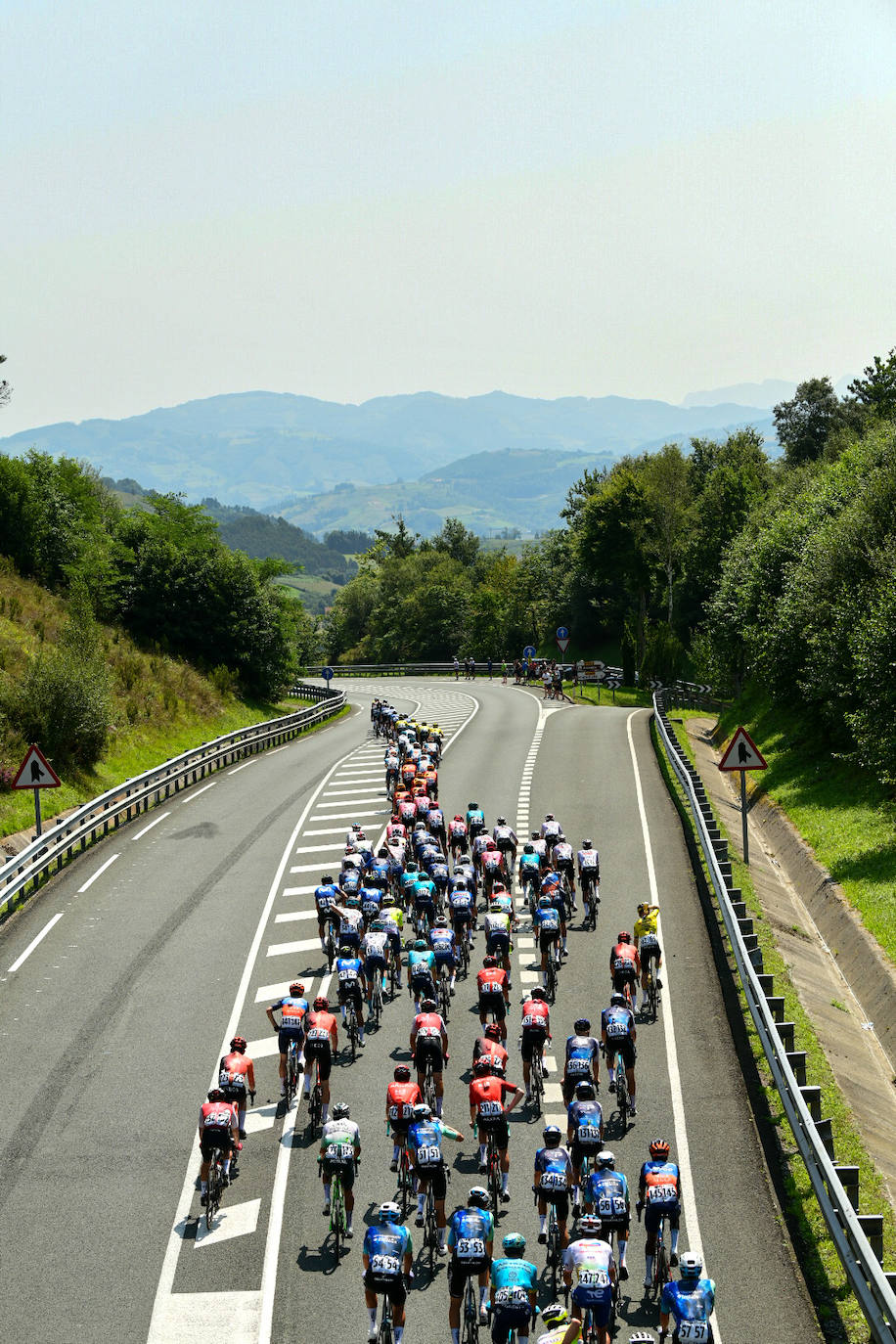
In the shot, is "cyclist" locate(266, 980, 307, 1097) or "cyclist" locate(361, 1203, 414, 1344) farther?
"cyclist" locate(266, 980, 307, 1097)

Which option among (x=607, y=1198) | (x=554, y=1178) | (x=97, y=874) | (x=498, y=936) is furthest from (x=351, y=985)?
(x=97, y=874)

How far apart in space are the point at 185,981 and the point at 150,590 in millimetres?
41973

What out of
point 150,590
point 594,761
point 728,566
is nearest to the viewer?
point 594,761

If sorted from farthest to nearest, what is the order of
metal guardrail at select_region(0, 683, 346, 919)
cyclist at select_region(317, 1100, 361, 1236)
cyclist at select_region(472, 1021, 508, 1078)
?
metal guardrail at select_region(0, 683, 346, 919) → cyclist at select_region(472, 1021, 508, 1078) → cyclist at select_region(317, 1100, 361, 1236)

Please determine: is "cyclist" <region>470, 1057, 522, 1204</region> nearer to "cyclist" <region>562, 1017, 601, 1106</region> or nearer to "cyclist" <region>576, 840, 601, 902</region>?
"cyclist" <region>562, 1017, 601, 1106</region>

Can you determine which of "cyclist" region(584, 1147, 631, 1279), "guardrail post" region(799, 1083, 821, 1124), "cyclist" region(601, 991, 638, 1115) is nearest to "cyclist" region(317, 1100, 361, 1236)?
"cyclist" region(584, 1147, 631, 1279)

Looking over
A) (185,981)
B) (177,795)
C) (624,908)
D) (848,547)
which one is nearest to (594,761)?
(848,547)

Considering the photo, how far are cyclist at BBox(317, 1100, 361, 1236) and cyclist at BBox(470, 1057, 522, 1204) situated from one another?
4.95ft

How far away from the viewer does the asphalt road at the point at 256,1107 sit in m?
11.6

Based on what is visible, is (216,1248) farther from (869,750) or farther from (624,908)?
(869,750)

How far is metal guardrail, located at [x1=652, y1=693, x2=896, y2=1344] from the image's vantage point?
9.91 meters

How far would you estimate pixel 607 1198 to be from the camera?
11.4 metres

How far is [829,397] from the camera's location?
332ft

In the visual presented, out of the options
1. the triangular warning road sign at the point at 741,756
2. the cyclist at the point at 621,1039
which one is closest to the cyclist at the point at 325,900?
the cyclist at the point at 621,1039
